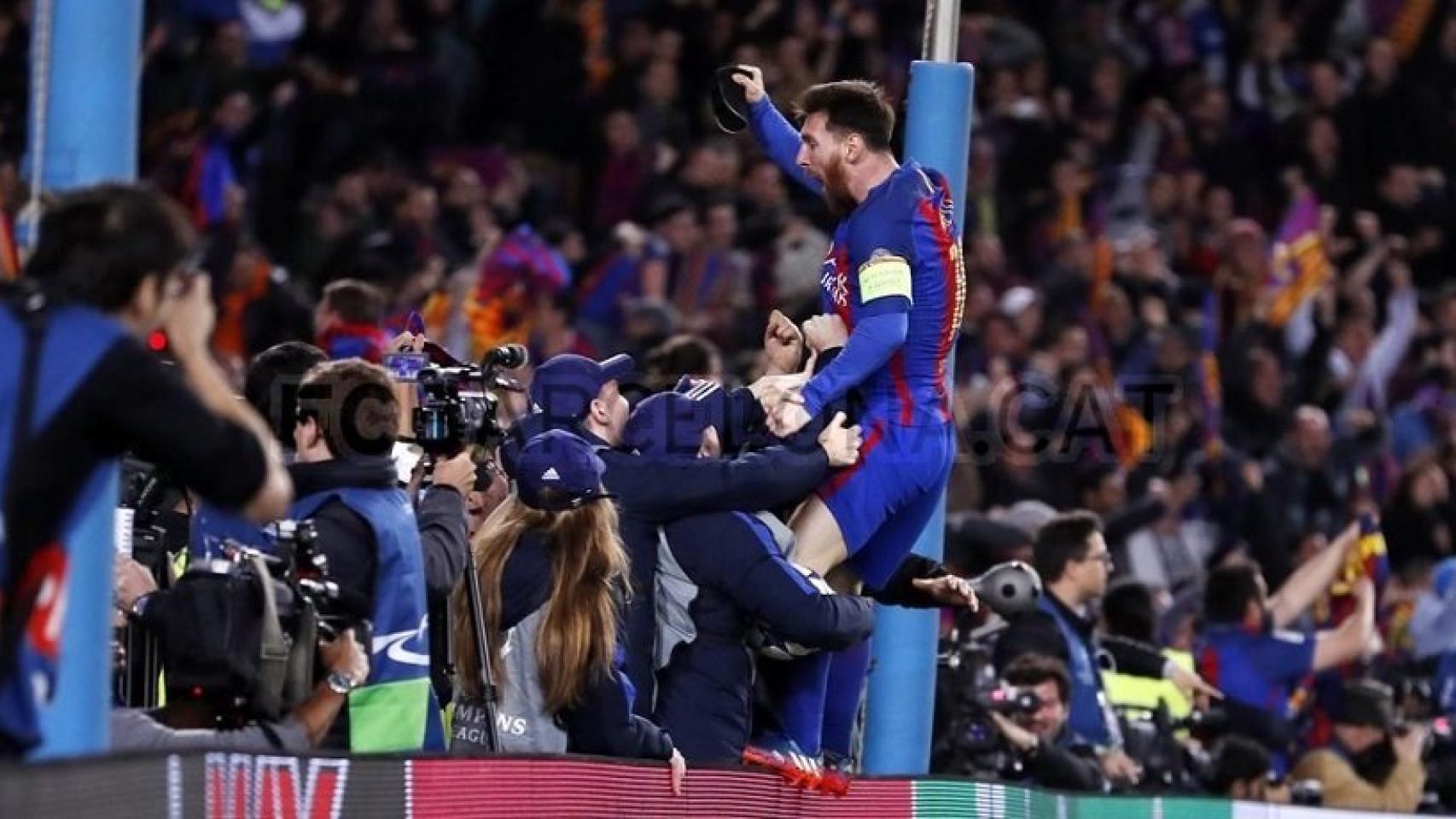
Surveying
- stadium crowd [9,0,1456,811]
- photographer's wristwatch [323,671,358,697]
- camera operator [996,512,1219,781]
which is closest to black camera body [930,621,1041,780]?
stadium crowd [9,0,1456,811]

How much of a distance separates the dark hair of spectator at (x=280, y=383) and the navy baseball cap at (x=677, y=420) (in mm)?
776

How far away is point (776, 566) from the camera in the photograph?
A: 6.98m

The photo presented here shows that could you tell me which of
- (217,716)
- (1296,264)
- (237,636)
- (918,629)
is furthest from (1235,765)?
(1296,264)

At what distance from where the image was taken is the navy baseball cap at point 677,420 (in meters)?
7.37

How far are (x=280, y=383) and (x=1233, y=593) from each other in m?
5.53

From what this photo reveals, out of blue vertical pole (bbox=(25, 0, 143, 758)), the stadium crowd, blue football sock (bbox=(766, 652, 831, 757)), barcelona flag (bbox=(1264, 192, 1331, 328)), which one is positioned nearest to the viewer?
blue vertical pole (bbox=(25, 0, 143, 758))

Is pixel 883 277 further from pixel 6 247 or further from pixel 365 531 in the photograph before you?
pixel 6 247

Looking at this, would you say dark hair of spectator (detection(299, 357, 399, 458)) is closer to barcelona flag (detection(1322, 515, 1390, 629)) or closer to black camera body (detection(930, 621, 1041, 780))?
black camera body (detection(930, 621, 1041, 780))

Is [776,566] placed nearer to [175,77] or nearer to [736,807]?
[736,807]

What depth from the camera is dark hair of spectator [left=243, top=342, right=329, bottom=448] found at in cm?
701

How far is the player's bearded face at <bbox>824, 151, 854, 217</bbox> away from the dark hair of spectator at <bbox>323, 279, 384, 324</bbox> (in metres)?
2.08

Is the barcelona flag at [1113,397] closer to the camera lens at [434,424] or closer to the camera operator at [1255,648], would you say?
the camera operator at [1255,648]

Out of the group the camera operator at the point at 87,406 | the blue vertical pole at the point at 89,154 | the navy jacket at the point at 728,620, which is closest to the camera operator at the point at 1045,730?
the navy jacket at the point at 728,620

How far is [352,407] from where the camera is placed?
650 cm
